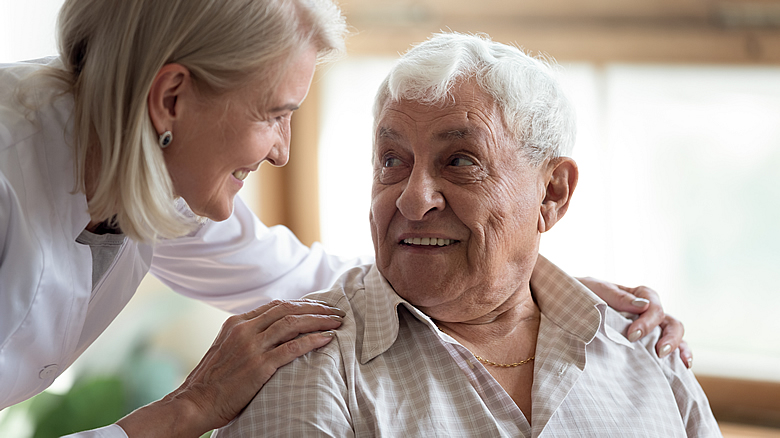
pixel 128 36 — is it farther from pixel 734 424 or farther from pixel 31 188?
pixel 734 424

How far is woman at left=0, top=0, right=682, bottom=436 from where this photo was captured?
100cm

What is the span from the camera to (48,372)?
123cm

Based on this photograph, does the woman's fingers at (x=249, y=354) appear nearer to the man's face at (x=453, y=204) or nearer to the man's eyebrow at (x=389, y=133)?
the man's face at (x=453, y=204)

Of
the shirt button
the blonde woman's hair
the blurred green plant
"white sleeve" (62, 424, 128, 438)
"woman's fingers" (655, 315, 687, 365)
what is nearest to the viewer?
the blonde woman's hair

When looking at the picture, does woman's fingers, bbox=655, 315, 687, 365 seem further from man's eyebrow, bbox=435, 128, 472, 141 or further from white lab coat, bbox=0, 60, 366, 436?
white lab coat, bbox=0, 60, 366, 436

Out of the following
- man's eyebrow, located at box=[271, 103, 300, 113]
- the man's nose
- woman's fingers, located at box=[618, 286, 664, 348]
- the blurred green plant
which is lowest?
the blurred green plant

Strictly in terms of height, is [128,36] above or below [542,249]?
above

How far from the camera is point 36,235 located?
107 cm

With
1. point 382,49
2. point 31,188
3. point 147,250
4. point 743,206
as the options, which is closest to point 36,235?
point 31,188

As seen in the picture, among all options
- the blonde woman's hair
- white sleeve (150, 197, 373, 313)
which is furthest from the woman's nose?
white sleeve (150, 197, 373, 313)

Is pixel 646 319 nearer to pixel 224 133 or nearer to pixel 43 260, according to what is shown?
pixel 224 133

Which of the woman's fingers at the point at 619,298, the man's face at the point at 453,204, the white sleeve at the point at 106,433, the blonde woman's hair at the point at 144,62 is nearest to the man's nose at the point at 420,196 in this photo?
the man's face at the point at 453,204

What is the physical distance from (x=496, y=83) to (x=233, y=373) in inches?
28.9

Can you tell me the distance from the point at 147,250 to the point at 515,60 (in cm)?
86
